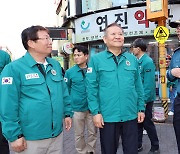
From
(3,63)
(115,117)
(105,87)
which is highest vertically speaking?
(3,63)

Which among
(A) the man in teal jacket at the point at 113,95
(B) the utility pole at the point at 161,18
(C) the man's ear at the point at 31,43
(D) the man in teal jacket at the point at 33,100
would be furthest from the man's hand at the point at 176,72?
(B) the utility pole at the point at 161,18

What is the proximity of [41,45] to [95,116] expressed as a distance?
103 centimetres

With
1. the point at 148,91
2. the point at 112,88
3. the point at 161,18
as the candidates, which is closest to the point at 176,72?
the point at 112,88

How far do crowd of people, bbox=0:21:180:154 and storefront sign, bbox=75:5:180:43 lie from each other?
311 inches

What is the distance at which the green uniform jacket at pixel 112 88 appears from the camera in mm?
2959

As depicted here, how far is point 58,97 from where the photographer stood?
2.64 metres

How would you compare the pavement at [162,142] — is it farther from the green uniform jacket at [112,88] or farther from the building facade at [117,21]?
the building facade at [117,21]

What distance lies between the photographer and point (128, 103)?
2.99 metres

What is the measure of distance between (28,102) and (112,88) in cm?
99

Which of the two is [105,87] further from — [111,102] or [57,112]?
[57,112]

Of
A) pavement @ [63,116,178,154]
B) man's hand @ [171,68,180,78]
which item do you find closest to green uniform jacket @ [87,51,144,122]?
man's hand @ [171,68,180,78]

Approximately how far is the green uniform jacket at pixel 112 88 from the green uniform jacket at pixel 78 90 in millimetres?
1379

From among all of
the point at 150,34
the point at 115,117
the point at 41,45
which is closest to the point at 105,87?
the point at 115,117

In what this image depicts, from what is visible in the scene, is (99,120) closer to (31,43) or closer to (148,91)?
(31,43)
